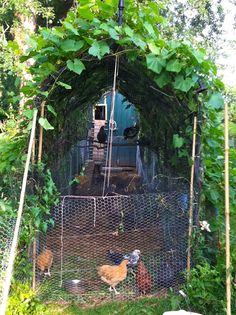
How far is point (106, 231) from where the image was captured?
5008mm

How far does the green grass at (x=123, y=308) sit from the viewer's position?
3.27 meters

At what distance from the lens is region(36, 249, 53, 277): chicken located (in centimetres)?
361

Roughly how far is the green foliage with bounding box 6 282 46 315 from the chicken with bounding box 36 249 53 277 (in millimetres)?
394

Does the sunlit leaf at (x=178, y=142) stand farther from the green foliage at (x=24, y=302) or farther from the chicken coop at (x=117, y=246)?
the green foliage at (x=24, y=302)

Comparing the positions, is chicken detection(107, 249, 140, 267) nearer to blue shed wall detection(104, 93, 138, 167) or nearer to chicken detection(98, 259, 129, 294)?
chicken detection(98, 259, 129, 294)

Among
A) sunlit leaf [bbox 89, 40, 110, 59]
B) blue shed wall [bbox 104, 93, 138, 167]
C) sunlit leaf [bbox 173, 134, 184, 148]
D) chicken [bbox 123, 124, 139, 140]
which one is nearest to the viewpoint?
sunlit leaf [bbox 89, 40, 110, 59]

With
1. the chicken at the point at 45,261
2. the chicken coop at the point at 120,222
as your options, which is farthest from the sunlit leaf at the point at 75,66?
the chicken at the point at 45,261

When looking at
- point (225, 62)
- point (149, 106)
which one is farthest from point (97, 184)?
point (225, 62)

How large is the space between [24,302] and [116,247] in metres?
1.84

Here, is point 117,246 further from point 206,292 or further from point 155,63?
point 155,63

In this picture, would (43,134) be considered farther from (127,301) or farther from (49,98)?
(127,301)

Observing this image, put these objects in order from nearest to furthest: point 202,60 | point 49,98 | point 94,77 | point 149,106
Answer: point 202,60
point 49,98
point 94,77
point 149,106

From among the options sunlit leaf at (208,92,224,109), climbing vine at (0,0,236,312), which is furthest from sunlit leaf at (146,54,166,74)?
sunlit leaf at (208,92,224,109)

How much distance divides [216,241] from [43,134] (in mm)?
2104
